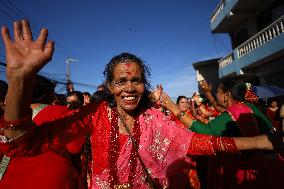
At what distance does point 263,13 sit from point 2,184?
15.2m

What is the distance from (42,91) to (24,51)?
1.80 metres

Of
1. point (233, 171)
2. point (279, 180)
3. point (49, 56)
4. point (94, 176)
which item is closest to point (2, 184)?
point (94, 176)

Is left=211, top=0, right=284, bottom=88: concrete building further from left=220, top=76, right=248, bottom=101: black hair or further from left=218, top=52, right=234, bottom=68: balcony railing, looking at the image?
left=220, top=76, right=248, bottom=101: black hair

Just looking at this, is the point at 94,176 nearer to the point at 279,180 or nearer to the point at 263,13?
the point at 279,180

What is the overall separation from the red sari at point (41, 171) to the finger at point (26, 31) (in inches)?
48.7

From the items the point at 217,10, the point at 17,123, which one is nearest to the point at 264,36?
the point at 217,10

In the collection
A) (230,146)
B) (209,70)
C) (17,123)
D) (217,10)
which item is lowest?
(230,146)

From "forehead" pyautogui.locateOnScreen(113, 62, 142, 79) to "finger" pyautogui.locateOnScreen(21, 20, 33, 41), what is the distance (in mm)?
1160

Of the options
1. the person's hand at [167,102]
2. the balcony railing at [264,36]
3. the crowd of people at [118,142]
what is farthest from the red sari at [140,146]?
the balcony railing at [264,36]

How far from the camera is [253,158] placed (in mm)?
3633

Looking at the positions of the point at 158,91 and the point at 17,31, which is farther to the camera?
the point at 158,91

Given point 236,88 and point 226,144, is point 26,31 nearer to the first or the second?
point 226,144

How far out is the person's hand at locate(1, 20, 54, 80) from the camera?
1.35 meters

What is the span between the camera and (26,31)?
140 cm
